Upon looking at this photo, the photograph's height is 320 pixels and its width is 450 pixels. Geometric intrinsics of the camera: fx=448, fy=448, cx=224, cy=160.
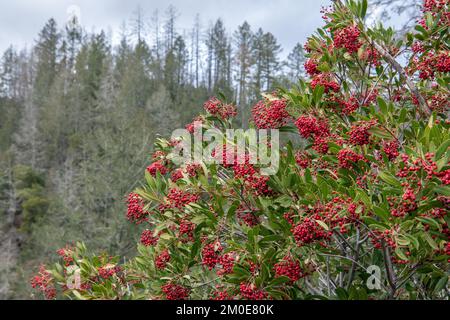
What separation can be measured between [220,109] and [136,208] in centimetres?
109

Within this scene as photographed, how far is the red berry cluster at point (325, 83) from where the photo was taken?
3197 mm

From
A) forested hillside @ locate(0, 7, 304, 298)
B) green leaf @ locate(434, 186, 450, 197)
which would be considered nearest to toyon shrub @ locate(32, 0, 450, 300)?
green leaf @ locate(434, 186, 450, 197)

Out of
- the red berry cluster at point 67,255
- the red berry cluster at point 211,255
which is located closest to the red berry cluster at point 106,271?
the red berry cluster at point 67,255

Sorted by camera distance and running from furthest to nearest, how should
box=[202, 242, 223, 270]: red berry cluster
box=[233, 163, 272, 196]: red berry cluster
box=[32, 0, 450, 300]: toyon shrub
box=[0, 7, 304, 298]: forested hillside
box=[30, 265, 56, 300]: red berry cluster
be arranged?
1. box=[0, 7, 304, 298]: forested hillside
2. box=[30, 265, 56, 300]: red berry cluster
3. box=[202, 242, 223, 270]: red berry cluster
4. box=[233, 163, 272, 196]: red berry cluster
5. box=[32, 0, 450, 300]: toyon shrub

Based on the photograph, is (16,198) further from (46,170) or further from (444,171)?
(444,171)

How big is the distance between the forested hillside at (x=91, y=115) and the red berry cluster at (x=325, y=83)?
14.2 meters

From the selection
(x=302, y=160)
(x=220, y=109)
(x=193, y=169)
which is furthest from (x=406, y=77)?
(x=193, y=169)

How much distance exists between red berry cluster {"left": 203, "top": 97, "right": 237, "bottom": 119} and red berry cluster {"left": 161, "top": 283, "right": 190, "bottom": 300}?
1431 millimetres

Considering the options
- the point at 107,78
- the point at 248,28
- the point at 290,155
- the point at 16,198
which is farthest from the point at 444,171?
the point at 248,28

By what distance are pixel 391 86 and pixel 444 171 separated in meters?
1.94

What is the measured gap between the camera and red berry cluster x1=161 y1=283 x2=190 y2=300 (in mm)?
3041

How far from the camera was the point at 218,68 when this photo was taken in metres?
53.3

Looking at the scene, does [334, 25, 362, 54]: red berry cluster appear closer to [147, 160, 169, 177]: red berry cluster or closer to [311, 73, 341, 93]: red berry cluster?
[311, 73, 341, 93]: red berry cluster

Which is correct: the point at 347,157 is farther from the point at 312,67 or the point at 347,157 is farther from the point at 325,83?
the point at 312,67
